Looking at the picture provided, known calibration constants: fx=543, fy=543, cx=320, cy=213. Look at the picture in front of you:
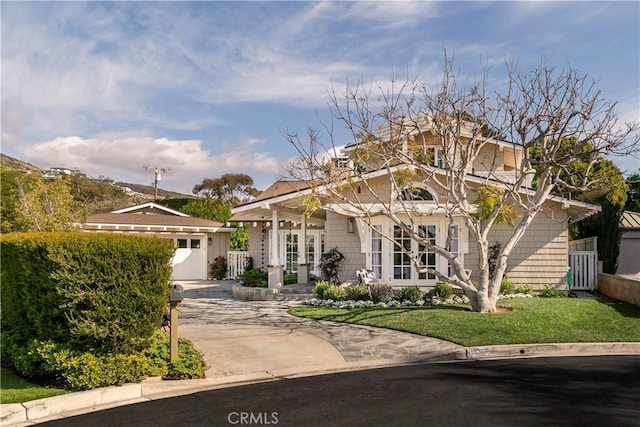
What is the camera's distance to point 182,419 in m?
6.28

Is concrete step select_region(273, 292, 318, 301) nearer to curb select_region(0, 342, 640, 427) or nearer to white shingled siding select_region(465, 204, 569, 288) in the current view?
white shingled siding select_region(465, 204, 569, 288)

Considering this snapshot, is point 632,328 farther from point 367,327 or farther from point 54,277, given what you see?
point 54,277

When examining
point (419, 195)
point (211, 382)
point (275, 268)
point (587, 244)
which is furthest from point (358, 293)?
point (587, 244)

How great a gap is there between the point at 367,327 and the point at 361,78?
654 centimetres

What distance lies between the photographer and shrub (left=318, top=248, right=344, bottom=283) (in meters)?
17.2

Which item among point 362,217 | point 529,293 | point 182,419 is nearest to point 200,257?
point 362,217

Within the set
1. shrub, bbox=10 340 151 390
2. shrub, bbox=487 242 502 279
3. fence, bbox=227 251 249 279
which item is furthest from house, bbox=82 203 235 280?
shrub, bbox=10 340 151 390

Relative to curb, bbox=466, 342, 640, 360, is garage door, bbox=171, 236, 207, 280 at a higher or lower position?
higher

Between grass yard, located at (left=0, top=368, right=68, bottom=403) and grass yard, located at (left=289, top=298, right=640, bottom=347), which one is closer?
grass yard, located at (left=0, top=368, right=68, bottom=403)

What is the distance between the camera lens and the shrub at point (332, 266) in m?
17.2

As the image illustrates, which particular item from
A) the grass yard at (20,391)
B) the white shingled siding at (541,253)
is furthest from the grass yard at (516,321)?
the grass yard at (20,391)

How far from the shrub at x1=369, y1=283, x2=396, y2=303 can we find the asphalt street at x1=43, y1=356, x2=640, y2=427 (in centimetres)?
615

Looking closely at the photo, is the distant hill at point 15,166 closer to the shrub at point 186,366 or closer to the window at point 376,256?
the window at point 376,256

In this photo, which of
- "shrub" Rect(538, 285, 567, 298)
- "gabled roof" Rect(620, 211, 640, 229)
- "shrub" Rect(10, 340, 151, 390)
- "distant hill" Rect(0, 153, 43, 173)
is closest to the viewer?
"shrub" Rect(10, 340, 151, 390)
